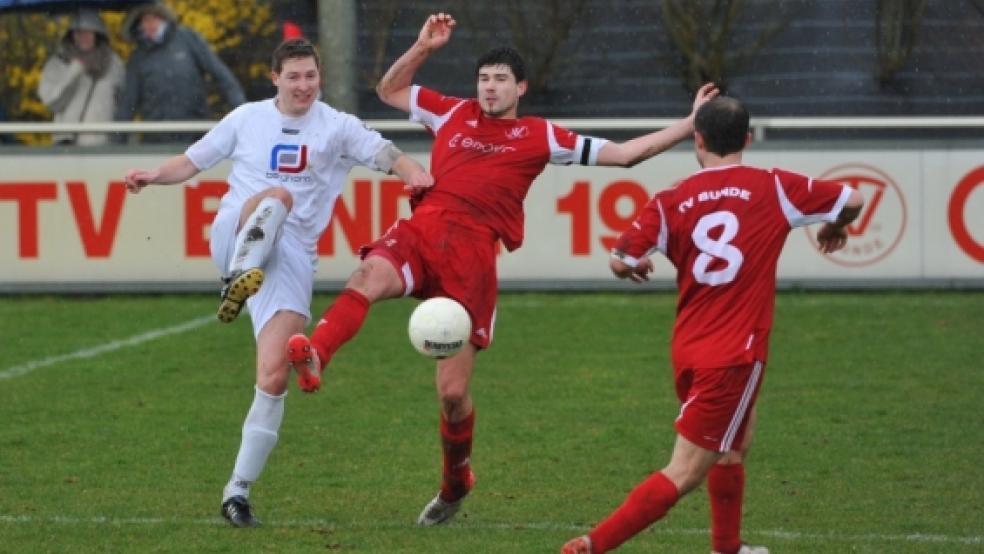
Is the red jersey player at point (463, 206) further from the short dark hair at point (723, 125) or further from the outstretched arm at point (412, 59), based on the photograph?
the short dark hair at point (723, 125)

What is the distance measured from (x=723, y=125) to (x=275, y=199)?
80.4 inches

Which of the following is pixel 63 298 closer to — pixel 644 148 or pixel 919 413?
pixel 919 413

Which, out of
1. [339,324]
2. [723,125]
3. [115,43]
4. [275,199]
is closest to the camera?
[723,125]

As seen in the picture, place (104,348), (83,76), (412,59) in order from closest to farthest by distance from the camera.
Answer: (412,59) → (104,348) → (83,76)

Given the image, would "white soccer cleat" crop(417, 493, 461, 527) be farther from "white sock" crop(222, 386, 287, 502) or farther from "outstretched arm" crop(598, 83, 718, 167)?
"outstretched arm" crop(598, 83, 718, 167)

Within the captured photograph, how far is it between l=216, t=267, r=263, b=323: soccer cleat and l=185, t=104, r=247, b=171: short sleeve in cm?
70

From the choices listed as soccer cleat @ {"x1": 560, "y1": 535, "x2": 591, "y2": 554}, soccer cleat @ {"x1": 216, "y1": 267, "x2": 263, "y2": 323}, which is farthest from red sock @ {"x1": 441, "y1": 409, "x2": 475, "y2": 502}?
soccer cleat @ {"x1": 560, "y1": 535, "x2": 591, "y2": 554}

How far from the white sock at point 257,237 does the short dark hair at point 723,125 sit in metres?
1.90

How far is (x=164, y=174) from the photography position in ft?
26.9

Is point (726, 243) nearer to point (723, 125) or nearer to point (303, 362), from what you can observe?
point (723, 125)

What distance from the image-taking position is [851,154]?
601 inches

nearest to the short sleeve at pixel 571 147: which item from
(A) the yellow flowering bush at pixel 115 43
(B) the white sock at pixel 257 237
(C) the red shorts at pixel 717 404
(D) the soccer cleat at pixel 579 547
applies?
(B) the white sock at pixel 257 237

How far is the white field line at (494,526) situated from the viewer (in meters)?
7.61

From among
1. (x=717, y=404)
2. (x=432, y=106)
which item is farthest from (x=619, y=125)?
(x=717, y=404)
